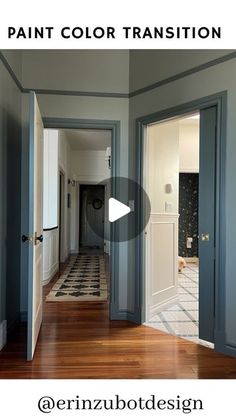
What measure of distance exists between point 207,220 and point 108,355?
4.49 ft

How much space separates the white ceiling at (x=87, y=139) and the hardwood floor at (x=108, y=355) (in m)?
4.19

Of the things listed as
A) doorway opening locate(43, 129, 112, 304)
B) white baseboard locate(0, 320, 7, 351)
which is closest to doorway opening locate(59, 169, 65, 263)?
doorway opening locate(43, 129, 112, 304)

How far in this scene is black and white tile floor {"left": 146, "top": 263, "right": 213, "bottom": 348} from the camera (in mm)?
2916

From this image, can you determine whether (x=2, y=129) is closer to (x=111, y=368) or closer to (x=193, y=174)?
(x=111, y=368)

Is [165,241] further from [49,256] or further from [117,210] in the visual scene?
[49,256]

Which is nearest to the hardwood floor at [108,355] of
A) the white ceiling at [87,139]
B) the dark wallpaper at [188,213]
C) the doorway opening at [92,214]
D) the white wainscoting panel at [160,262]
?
the white wainscoting panel at [160,262]

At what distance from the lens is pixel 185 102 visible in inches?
109

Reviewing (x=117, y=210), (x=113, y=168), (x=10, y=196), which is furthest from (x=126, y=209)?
(x=10, y=196)

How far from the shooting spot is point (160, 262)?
11.7 ft

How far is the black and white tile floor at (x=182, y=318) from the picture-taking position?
292cm

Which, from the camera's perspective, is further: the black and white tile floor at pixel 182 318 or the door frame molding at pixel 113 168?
the door frame molding at pixel 113 168

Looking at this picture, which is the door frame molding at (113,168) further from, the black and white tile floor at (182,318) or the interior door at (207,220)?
the interior door at (207,220)

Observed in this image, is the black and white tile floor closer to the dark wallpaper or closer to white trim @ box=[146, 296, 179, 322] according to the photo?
white trim @ box=[146, 296, 179, 322]
